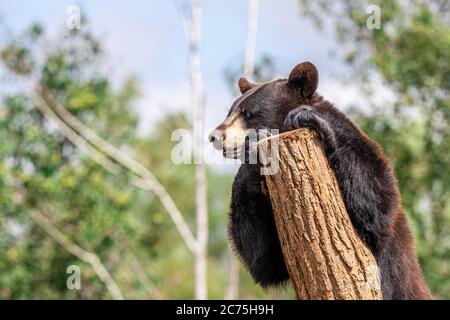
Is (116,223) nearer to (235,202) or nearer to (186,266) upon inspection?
(235,202)

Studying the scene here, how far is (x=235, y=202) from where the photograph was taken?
17.5 feet

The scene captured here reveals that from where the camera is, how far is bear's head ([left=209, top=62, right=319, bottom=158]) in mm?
5324

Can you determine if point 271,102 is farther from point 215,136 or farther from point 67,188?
point 67,188

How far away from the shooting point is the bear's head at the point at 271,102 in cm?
532

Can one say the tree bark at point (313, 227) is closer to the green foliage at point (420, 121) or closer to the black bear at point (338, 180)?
the black bear at point (338, 180)

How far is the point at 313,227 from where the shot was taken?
442cm

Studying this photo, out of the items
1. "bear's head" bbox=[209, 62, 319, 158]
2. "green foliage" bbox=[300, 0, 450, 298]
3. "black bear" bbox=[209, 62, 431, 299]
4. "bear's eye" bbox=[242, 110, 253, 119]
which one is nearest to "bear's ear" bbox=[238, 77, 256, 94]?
"black bear" bbox=[209, 62, 431, 299]

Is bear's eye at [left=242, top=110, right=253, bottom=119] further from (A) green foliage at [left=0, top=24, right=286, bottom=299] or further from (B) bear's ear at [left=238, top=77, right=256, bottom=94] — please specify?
(A) green foliage at [left=0, top=24, right=286, bottom=299]

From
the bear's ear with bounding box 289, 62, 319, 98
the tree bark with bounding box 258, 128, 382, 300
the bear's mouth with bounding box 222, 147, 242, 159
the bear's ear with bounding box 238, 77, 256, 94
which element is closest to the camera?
the tree bark with bounding box 258, 128, 382, 300

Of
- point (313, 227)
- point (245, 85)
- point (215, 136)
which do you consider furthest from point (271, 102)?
point (313, 227)

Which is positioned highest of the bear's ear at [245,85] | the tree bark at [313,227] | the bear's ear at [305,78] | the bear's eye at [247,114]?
the bear's ear at [245,85]

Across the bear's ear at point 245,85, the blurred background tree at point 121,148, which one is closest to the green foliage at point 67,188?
the blurred background tree at point 121,148

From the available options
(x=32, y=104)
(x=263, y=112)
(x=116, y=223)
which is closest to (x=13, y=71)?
(x=32, y=104)
